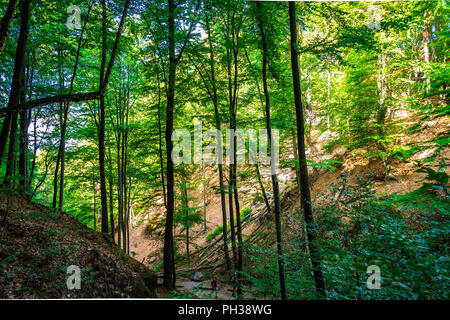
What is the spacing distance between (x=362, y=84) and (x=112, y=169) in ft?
46.3

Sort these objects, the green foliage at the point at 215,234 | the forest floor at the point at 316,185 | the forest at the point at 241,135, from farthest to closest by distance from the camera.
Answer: the green foliage at the point at 215,234
the forest floor at the point at 316,185
the forest at the point at 241,135

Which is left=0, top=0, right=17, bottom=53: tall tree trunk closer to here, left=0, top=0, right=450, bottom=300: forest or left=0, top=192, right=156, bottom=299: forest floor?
left=0, top=0, right=450, bottom=300: forest

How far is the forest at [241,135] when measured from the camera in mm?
3549

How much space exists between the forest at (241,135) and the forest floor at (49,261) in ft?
0.12

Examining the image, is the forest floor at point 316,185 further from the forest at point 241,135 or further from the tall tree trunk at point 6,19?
the tall tree trunk at point 6,19

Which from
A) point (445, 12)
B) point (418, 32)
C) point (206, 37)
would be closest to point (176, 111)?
point (206, 37)

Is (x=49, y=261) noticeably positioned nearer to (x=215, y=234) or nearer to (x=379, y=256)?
(x=379, y=256)

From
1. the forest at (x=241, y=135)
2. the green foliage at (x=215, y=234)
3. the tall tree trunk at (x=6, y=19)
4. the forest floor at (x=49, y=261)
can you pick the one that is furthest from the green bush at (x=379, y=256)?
the green foliage at (x=215, y=234)

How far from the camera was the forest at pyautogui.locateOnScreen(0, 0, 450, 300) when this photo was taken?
3.55 m

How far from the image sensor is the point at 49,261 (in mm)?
4438

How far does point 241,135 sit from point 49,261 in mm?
6978

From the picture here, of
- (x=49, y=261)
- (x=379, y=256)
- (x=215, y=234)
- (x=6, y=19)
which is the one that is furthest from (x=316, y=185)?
(x=6, y=19)

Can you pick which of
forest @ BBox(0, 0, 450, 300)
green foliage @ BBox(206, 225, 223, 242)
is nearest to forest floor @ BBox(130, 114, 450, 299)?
forest @ BBox(0, 0, 450, 300)

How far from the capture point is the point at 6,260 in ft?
12.7
